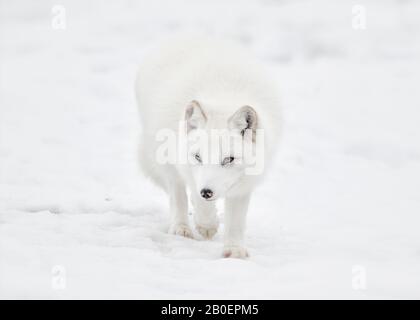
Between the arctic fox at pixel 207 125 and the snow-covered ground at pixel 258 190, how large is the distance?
38 centimetres

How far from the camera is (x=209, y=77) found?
524 cm

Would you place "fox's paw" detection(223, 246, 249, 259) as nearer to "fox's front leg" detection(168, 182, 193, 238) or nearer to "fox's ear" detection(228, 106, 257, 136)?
"fox's front leg" detection(168, 182, 193, 238)

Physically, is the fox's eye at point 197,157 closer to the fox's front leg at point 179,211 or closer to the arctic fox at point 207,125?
the arctic fox at point 207,125

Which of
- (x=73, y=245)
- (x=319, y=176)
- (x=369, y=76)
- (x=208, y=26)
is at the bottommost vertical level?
(x=73, y=245)

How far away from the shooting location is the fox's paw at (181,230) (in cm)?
561

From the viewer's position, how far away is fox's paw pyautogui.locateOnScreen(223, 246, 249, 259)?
5.11 m

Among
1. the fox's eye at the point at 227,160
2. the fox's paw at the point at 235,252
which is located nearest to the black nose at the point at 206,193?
the fox's eye at the point at 227,160

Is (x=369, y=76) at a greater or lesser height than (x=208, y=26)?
lesser

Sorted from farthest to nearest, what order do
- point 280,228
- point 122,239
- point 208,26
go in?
point 208,26
point 280,228
point 122,239

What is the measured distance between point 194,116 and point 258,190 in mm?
3991

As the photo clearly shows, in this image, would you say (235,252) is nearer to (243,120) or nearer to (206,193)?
(206,193)
